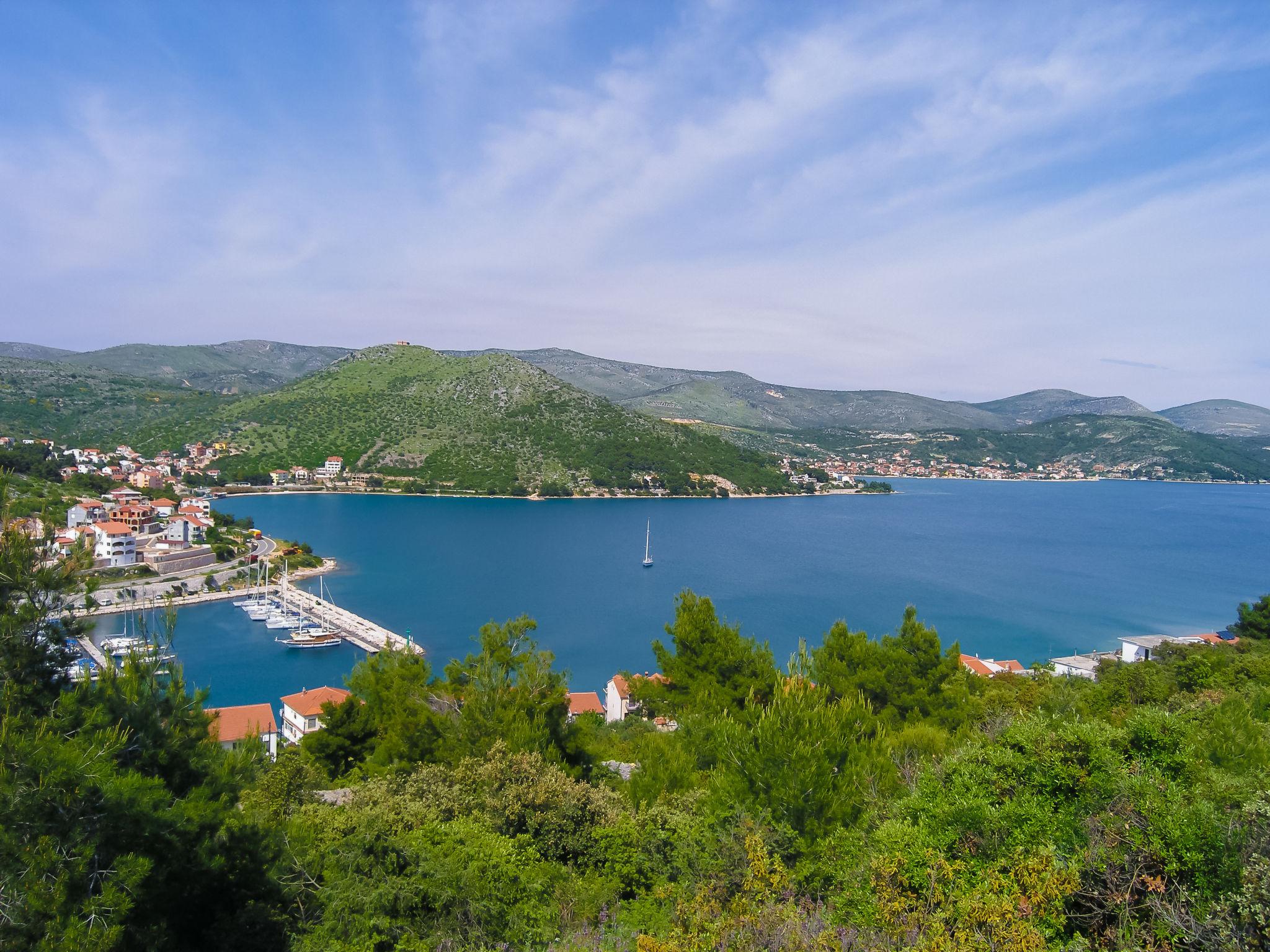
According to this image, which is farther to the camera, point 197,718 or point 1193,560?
point 1193,560

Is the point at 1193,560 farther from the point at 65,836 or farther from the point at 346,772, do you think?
the point at 65,836

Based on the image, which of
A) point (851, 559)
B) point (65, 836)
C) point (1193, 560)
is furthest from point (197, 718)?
point (1193, 560)

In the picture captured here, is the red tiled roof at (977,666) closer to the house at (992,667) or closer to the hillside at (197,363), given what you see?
the house at (992,667)

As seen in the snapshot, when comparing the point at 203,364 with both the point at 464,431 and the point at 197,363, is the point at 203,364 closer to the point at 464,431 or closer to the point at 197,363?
the point at 197,363

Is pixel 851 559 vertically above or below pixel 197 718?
below

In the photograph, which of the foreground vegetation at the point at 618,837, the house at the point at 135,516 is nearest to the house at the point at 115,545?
the house at the point at 135,516

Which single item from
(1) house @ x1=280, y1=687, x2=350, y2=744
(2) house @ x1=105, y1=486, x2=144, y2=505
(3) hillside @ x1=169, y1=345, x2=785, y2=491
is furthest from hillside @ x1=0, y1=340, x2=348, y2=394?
(1) house @ x1=280, y1=687, x2=350, y2=744

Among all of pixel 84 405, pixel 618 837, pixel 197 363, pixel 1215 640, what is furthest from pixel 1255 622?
pixel 197 363
